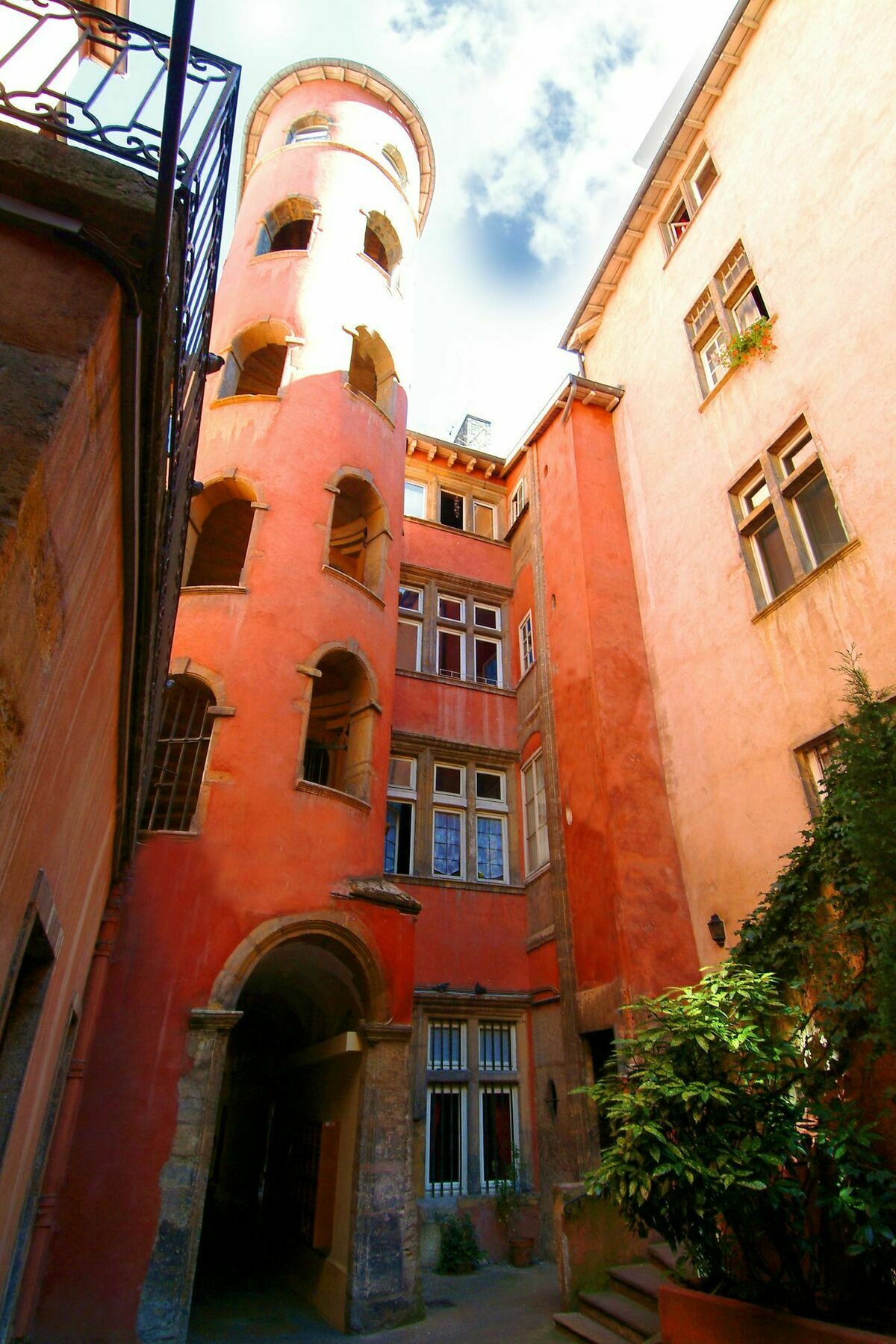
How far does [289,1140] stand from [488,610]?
1063 centimetres

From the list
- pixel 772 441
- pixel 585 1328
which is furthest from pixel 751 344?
pixel 585 1328

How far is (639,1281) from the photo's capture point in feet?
24.1

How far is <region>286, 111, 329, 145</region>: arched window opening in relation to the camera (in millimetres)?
16625

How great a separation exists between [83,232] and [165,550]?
7.92 feet

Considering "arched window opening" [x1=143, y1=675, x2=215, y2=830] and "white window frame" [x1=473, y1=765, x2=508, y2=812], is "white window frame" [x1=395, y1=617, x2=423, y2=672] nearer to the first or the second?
"white window frame" [x1=473, y1=765, x2=508, y2=812]

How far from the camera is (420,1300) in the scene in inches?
311

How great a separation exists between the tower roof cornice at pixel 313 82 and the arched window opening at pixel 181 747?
1297 cm

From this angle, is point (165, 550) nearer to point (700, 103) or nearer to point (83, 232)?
point (83, 232)

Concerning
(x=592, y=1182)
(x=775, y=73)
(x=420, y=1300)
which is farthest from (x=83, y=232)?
(x=775, y=73)

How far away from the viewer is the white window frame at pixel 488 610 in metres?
16.6

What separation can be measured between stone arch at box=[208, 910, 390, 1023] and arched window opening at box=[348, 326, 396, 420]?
358 inches

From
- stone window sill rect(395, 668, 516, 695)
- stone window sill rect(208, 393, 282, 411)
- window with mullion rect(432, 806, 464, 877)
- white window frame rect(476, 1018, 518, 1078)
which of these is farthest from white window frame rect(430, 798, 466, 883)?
stone window sill rect(208, 393, 282, 411)

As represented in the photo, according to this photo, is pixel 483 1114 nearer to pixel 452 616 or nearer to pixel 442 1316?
pixel 442 1316

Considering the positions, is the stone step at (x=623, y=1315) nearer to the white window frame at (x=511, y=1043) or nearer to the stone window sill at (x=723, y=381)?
the white window frame at (x=511, y=1043)
